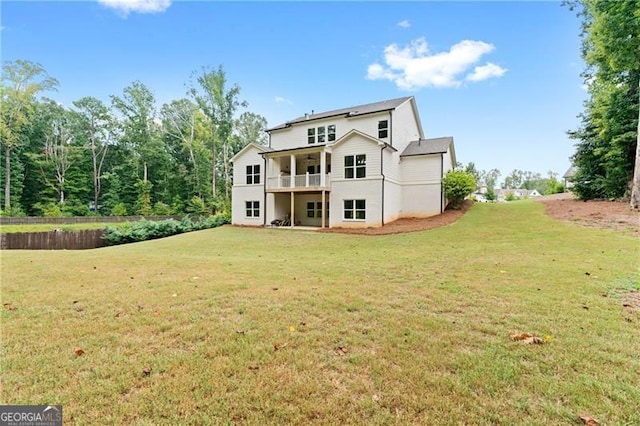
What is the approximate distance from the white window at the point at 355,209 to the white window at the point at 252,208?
7781mm

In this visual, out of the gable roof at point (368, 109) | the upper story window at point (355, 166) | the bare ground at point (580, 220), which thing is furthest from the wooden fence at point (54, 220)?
the upper story window at point (355, 166)

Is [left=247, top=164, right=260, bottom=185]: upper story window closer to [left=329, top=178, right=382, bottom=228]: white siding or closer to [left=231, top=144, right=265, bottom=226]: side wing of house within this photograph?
[left=231, top=144, right=265, bottom=226]: side wing of house

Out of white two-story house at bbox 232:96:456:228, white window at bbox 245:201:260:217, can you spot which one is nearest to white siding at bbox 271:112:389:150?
white two-story house at bbox 232:96:456:228

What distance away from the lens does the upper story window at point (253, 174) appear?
77.4ft

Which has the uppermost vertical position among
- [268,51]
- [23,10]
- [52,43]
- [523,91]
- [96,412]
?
[268,51]

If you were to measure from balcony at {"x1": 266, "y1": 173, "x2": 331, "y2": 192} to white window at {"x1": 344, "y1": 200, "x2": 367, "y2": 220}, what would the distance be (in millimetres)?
1816

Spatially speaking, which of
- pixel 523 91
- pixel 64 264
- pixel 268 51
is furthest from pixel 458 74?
pixel 64 264

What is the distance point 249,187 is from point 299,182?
4.73 m

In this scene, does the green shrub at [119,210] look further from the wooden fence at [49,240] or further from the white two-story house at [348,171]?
the white two-story house at [348,171]

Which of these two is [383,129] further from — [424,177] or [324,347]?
[324,347]

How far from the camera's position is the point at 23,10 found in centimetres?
718

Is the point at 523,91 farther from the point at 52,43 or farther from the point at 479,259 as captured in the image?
the point at 52,43

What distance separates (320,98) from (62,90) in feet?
106

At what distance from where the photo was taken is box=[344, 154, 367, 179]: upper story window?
19.3 m
